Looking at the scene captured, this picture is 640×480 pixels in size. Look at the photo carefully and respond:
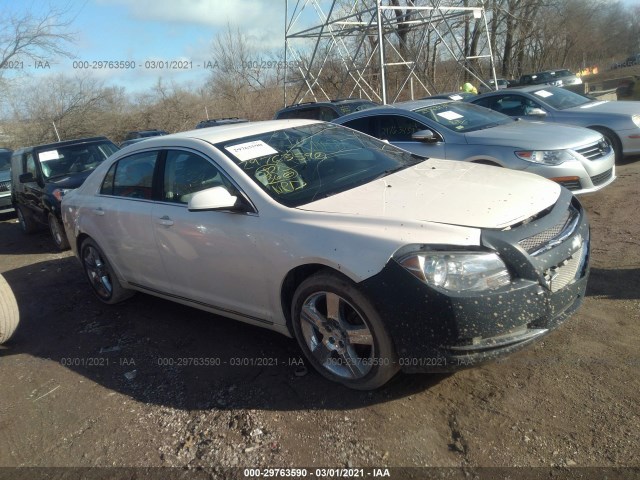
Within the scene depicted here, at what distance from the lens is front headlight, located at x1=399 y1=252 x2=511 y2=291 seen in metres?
2.73

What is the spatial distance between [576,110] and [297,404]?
8218 mm

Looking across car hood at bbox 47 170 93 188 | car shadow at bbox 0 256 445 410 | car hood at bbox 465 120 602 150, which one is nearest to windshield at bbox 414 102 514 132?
car hood at bbox 465 120 602 150

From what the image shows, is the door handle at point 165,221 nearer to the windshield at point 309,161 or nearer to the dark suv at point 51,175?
the windshield at point 309,161

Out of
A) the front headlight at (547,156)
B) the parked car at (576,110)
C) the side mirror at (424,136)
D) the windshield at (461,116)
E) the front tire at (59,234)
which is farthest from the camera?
the parked car at (576,110)

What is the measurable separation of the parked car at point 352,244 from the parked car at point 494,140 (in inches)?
98.5

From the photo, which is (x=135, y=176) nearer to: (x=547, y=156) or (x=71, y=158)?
(x=547, y=156)

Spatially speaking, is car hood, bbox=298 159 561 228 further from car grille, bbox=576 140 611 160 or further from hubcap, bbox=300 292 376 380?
car grille, bbox=576 140 611 160

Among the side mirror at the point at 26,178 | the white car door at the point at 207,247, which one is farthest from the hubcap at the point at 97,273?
the side mirror at the point at 26,178

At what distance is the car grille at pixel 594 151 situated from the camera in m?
6.38

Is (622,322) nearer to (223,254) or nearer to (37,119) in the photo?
(223,254)

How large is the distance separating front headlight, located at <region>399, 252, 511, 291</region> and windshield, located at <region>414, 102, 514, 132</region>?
469cm

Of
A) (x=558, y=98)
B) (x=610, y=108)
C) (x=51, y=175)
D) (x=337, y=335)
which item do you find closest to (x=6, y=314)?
(x=337, y=335)

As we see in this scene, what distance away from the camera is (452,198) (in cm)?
323

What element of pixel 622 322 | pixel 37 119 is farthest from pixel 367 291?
pixel 37 119
